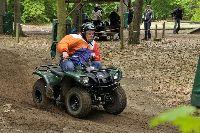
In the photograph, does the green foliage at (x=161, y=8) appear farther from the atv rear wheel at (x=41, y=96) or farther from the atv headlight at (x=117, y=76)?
the atv headlight at (x=117, y=76)

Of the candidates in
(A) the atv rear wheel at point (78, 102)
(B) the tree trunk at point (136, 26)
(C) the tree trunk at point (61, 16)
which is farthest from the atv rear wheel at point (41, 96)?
(B) the tree trunk at point (136, 26)

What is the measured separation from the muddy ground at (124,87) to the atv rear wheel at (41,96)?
137mm

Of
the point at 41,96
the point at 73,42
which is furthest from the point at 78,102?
the point at 73,42

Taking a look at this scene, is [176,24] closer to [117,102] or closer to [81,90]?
[117,102]

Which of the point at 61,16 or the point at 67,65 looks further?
the point at 61,16

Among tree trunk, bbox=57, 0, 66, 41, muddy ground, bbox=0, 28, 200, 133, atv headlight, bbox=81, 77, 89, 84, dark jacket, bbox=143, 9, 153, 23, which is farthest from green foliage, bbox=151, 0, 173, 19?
atv headlight, bbox=81, 77, 89, 84

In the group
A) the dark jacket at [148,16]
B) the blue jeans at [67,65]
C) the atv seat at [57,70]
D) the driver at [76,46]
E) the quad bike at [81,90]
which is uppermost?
the dark jacket at [148,16]

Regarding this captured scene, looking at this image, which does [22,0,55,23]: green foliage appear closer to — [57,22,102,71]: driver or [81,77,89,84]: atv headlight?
[57,22,102,71]: driver

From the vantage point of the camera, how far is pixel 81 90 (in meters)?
7.53

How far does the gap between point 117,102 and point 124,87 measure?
3321 mm

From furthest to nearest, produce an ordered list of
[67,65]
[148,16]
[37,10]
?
[37,10]
[148,16]
[67,65]

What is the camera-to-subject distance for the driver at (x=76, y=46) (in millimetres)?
7835

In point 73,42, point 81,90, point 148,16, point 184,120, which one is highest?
point 148,16

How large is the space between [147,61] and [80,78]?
8.22 meters
